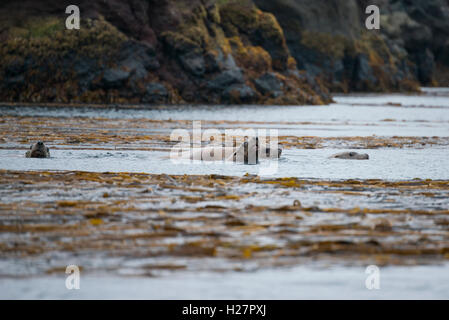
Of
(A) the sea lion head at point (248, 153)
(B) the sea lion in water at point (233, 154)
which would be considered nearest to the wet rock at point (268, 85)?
(B) the sea lion in water at point (233, 154)

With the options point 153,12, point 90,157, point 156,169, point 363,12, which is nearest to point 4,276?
point 156,169

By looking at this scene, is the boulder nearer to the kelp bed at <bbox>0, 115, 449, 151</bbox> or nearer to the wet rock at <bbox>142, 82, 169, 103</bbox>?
the wet rock at <bbox>142, 82, 169, 103</bbox>

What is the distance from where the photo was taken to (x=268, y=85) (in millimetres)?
70188

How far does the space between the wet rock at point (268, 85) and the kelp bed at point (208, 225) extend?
189ft

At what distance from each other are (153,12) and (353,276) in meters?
65.1

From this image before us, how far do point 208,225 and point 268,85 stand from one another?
6233cm

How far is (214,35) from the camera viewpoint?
2867 inches

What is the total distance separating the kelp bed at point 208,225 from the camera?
7.19 metres

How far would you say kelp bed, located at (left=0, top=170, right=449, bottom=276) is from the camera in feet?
23.6

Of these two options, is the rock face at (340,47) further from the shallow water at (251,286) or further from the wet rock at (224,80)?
the shallow water at (251,286)

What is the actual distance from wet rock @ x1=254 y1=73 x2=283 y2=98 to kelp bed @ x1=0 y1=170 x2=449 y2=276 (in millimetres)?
57602

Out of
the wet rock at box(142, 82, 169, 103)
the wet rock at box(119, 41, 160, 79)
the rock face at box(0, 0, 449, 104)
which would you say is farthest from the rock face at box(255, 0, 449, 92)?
the wet rock at box(142, 82, 169, 103)

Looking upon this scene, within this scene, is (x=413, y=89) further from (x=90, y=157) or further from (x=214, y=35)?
(x=90, y=157)

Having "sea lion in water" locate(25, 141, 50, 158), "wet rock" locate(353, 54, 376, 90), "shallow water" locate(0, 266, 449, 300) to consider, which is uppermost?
"wet rock" locate(353, 54, 376, 90)
